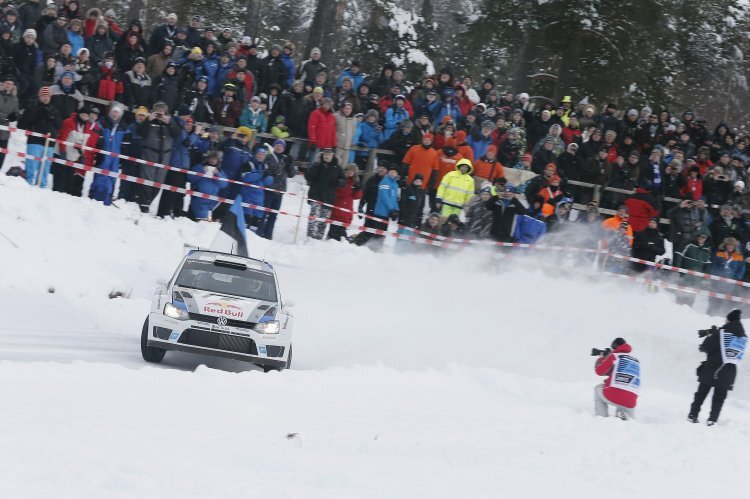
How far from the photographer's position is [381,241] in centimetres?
2180

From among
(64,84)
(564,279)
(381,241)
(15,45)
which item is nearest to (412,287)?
(381,241)

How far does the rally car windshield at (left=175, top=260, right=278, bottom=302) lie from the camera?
13.5m

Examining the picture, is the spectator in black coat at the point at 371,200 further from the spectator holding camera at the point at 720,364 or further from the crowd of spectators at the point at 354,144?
the spectator holding camera at the point at 720,364

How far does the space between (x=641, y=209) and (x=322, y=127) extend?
7229 millimetres

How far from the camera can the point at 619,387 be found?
1394cm

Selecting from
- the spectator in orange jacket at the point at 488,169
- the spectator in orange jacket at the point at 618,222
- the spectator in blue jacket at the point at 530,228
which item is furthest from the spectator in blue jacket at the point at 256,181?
the spectator in orange jacket at the point at 618,222

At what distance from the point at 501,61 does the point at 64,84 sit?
74.5 feet

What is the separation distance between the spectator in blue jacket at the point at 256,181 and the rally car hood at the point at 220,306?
7741mm

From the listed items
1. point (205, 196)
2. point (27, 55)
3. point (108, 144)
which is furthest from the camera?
point (205, 196)

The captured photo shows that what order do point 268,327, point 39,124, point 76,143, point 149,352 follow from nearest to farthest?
point 149,352
point 268,327
point 39,124
point 76,143

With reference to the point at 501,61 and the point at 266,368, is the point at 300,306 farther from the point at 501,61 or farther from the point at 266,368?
the point at 501,61

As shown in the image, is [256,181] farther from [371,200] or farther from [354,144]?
[354,144]

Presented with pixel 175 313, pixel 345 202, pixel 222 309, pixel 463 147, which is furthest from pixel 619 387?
pixel 463 147

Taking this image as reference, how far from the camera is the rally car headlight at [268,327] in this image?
13.0 meters
